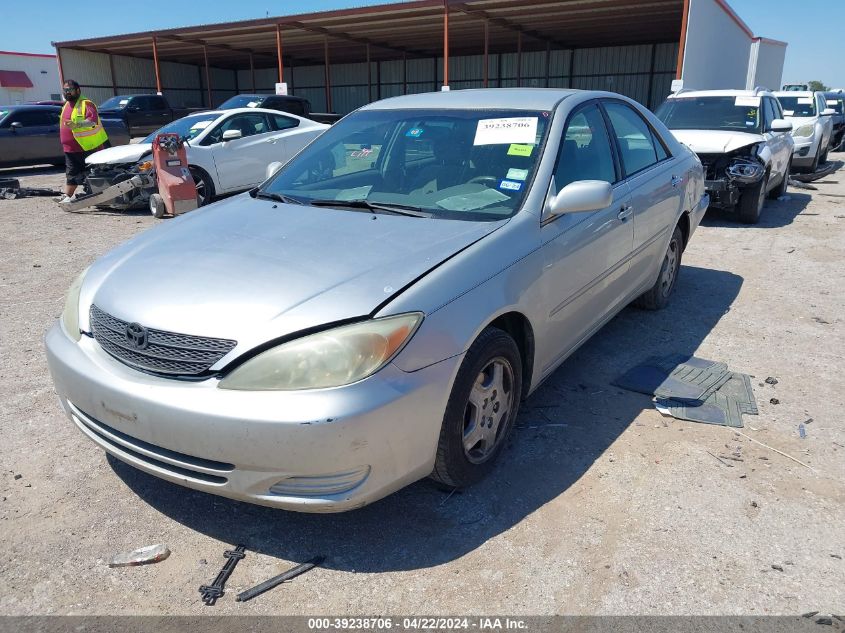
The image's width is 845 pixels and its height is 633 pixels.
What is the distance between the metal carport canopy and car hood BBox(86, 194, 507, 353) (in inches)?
618

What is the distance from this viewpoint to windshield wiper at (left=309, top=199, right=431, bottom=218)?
10.2 ft

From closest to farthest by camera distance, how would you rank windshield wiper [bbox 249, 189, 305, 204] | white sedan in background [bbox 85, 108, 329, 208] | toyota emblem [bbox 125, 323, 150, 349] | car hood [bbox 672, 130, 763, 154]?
toyota emblem [bbox 125, 323, 150, 349], windshield wiper [bbox 249, 189, 305, 204], car hood [bbox 672, 130, 763, 154], white sedan in background [bbox 85, 108, 329, 208]

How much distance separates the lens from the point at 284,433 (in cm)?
213

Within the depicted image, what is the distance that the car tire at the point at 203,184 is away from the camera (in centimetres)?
975

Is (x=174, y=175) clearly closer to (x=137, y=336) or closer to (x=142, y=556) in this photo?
(x=137, y=336)

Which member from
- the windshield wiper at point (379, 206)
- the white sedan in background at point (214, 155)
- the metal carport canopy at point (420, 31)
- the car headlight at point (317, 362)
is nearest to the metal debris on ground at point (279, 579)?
the car headlight at point (317, 362)

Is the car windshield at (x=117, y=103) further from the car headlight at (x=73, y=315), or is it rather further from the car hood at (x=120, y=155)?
the car headlight at (x=73, y=315)

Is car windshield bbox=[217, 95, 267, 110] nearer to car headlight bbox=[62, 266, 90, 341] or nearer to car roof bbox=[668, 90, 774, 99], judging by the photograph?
car roof bbox=[668, 90, 774, 99]

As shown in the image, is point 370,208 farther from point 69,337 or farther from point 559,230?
point 69,337

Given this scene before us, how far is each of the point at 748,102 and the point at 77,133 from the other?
999cm

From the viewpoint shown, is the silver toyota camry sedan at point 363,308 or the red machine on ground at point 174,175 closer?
the silver toyota camry sedan at point 363,308

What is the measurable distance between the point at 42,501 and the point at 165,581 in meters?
0.85

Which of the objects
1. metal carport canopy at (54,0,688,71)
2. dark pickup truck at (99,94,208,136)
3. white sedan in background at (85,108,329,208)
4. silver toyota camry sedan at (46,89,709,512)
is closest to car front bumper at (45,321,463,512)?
silver toyota camry sedan at (46,89,709,512)

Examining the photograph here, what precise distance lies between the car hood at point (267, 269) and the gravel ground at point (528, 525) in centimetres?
87
